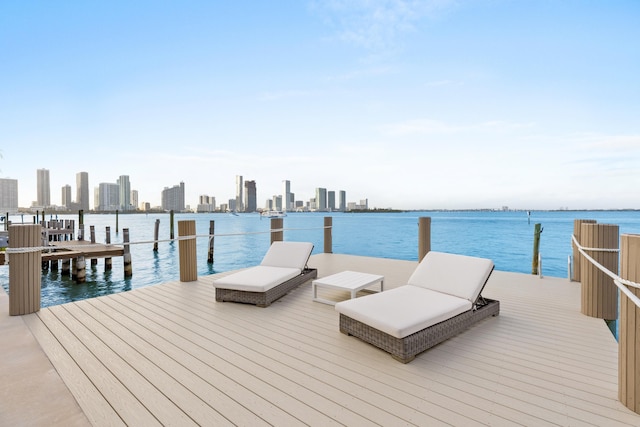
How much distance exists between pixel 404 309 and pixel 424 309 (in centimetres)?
18

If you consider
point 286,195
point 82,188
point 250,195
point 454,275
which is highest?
point 82,188

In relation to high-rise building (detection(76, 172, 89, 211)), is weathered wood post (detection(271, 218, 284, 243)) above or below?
below

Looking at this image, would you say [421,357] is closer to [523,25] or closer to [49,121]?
[523,25]

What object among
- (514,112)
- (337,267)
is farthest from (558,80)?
(337,267)

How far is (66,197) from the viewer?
190ft

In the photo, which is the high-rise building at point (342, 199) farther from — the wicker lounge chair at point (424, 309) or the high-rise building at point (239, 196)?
the wicker lounge chair at point (424, 309)

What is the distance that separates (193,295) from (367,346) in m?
2.66

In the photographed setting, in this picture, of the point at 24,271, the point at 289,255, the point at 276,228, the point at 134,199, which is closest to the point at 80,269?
the point at 276,228

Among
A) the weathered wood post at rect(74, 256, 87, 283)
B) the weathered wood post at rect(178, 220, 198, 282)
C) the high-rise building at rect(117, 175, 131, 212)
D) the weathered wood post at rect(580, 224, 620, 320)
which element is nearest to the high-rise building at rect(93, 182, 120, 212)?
the high-rise building at rect(117, 175, 131, 212)

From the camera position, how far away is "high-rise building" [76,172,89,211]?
166ft

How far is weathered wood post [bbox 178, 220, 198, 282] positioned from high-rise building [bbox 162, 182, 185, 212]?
5951cm

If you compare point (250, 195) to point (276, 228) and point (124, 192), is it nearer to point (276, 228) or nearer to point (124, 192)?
point (124, 192)

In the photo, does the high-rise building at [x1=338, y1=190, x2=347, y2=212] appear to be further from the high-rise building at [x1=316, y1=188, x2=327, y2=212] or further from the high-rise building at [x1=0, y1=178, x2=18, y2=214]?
the high-rise building at [x1=0, y1=178, x2=18, y2=214]

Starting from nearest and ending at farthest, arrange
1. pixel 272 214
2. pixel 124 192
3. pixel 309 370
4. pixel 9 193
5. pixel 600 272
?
1. pixel 309 370
2. pixel 600 272
3. pixel 9 193
4. pixel 124 192
5. pixel 272 214
